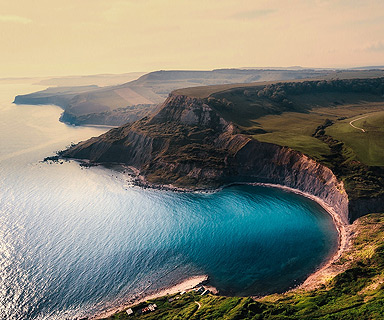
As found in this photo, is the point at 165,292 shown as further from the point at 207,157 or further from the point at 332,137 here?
the point at 332,137

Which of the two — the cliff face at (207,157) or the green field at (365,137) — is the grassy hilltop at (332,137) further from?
the cliff face at (207,157)

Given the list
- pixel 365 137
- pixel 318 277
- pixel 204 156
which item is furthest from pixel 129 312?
pixel 365 137

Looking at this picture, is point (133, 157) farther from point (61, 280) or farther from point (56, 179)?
point (61, 280)

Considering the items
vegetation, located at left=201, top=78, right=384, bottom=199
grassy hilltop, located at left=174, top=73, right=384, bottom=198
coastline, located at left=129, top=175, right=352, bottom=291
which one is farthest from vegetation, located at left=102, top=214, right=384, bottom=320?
grassy hilltop, located at left=174, top=73, right=384, bottom=198

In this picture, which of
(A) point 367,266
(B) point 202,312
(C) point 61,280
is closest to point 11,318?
(C) point 61,280

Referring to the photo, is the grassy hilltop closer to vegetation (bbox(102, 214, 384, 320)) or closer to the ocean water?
the ocean water

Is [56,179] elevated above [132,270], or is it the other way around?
[56,179]
